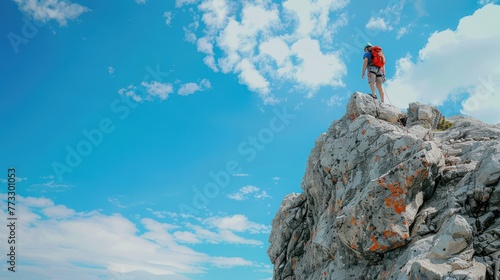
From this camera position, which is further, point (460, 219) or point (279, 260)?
point (279, 260)

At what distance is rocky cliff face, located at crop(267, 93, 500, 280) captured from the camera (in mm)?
11547

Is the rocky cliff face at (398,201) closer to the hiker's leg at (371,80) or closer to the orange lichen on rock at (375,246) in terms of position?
the orange lichen on rock at (375,246)

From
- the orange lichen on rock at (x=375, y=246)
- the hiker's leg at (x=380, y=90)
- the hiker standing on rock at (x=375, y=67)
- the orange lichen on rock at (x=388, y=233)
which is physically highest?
the hiker standing on rock at (x=375, y=67)

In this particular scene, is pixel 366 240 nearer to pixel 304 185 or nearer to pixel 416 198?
pixel 416 198

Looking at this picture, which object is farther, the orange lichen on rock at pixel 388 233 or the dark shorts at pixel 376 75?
the dark shorts at pixel 376 75

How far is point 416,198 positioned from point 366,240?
9.31 feet

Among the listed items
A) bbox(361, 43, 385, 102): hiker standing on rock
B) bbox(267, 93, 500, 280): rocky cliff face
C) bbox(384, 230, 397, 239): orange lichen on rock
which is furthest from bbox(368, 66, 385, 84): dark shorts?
bbox(384, 230, 397, 239): orange lichen on rock

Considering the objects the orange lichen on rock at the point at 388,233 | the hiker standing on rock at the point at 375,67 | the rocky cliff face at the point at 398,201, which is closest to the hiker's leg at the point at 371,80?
the hiker standing on rock at the point at 375,67

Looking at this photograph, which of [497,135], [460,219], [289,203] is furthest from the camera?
[289,203]

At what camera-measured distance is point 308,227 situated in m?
23.5

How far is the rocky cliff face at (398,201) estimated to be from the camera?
37.9 feet

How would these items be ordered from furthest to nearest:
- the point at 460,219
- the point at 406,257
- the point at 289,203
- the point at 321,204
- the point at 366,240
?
the point at 289,203 < the point at 321,204 < the point at 366,240 < the point at 406,257 < the point at 460,219

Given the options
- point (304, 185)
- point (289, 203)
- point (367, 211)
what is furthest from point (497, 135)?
point (289, 203)

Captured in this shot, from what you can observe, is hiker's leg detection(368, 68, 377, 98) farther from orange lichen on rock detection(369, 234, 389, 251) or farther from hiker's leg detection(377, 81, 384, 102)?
orange lichen on rock detection(369, 234, 389, 251)
